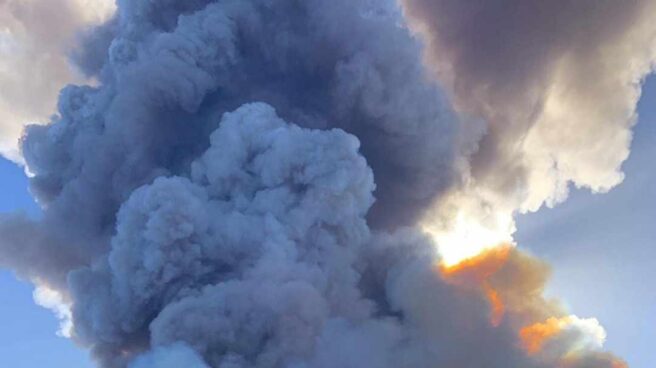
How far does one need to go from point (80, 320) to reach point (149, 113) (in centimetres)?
1086

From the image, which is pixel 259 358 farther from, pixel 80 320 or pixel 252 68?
pixel 252 68

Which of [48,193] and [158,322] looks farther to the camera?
[48,193]

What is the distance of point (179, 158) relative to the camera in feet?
149

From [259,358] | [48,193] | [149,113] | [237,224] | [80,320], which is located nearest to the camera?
[259,358]

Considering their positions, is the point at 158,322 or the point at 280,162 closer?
the point at 158,322

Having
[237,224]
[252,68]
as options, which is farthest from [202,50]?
[237,224]

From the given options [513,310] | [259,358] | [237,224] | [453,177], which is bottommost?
[259,358]

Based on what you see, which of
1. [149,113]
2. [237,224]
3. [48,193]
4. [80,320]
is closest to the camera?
[237,224]

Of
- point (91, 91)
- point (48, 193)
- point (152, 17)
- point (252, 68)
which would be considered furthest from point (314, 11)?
point (48, 193)

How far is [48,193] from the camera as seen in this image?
158 feet

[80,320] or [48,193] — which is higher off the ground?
[48,193]

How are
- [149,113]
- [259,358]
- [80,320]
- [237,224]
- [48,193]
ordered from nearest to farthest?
[259,358] → [237,224] → [80,320] → [149,113] → [48,193]

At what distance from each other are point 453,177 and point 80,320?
19.9 meters

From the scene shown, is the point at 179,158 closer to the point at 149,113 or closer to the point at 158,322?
the point at 149,113
